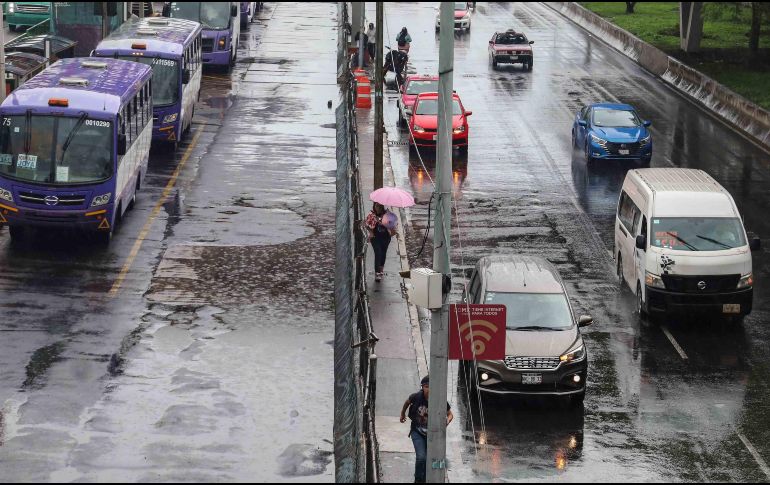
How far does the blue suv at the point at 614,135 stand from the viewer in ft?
125

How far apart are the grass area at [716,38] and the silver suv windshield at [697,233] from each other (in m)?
21.9

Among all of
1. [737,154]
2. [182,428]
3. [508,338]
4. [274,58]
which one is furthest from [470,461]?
[274,58]

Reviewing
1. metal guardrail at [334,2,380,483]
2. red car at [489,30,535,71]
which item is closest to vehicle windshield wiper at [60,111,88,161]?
metal guardrail at [334,2,380,483]

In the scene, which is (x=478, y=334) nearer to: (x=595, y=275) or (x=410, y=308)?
(x=410, y=308)

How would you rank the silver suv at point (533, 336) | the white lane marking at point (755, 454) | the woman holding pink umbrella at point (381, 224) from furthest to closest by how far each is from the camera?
the woman holding pink umbrella at point (381, 224) < the silver suv at point (533, 336) < the white lane marking at point (755, 454)

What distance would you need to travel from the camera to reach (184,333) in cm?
2361

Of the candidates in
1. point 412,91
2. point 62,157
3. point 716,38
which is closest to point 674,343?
point 62,157

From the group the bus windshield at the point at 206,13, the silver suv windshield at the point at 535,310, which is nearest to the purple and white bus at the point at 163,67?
the bus windshield at the point at 206,13

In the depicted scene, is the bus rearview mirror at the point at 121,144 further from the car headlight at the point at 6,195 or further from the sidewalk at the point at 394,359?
the sidewalk at the point at 394,359

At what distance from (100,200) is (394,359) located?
869 centimetres

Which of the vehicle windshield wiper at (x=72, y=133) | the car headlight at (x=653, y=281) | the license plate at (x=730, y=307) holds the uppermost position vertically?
the vehicle windshield wiper at (x=72, y=133)

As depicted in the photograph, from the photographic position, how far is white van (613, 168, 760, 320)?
24125mm

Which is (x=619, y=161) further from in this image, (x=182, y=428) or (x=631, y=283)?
(x=182, y=428)

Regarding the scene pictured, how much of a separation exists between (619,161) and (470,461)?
21.9 metres
